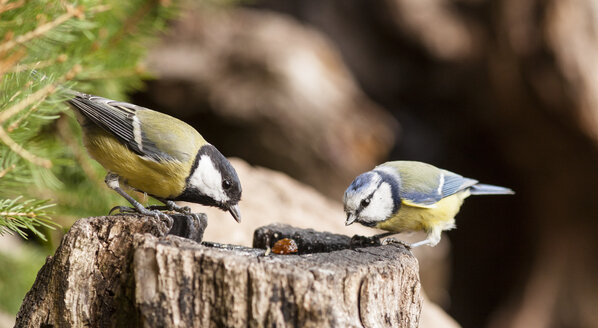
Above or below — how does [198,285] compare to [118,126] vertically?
below

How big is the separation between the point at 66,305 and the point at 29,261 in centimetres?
97

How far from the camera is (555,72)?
3.51 metres

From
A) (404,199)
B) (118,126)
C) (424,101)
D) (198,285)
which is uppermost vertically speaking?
(424,101)

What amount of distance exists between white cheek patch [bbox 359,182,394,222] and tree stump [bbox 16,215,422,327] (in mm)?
396

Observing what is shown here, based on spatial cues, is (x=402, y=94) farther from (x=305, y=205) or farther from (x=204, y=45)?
(x=305, y=205)

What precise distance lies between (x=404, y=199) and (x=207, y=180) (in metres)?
0.70

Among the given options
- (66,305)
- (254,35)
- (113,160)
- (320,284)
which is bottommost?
(66,305)

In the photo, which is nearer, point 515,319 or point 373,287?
point 373,287

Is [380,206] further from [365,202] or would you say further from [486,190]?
[486,190]

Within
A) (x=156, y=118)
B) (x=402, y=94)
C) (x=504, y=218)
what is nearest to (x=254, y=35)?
(x=402, y=94)

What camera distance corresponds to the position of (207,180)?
5.79 ft

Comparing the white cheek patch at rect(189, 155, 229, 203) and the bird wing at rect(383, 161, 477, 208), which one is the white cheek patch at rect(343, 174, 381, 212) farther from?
the white cheek patch at rect(189, 155, 229, 203)

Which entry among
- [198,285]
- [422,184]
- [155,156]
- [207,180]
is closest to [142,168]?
[155,156]

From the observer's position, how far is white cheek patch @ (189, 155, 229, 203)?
1755 millimetres
